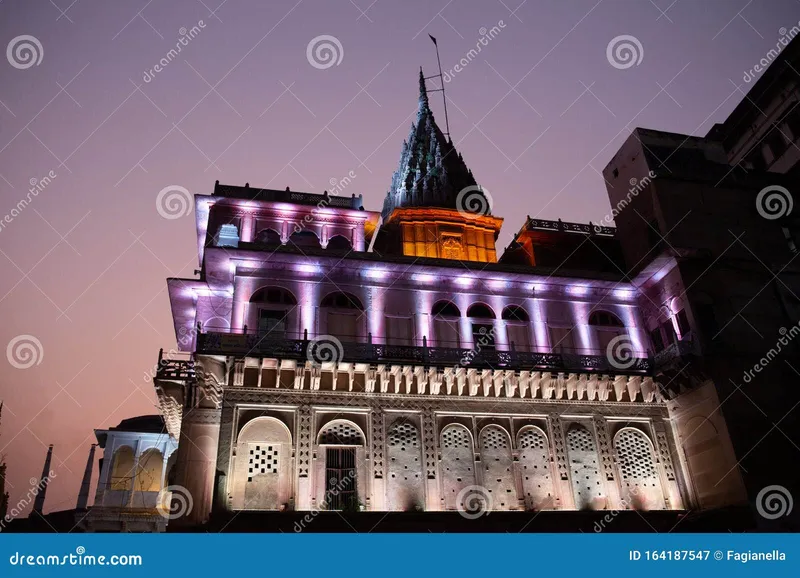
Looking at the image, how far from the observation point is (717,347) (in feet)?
88.9

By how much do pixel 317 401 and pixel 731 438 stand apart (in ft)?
52.0

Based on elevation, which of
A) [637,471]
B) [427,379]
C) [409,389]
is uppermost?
[427,379]

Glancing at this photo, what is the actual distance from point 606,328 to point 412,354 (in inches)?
385

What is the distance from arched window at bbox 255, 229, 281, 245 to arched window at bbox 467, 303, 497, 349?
10.1 metres

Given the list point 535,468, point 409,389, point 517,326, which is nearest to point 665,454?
point 535,468

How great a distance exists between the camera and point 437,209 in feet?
115

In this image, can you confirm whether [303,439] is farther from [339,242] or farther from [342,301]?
[339,242]

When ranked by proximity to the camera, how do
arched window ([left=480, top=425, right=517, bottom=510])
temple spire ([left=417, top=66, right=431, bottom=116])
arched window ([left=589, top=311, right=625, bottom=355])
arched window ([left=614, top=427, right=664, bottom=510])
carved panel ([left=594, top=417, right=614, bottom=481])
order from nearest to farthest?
arched window ([left=480, top=425, right=517, bottom=510]) < arched window ([left=614, top=427, right=664, bottom=510]) < carved panel ([left=594, top=417, right=614, bottom=481]) < arched window ([left=589, top=311, right=625, bottom=355]) < temple spire ([left=417, top=66, right=431, bottom=116])

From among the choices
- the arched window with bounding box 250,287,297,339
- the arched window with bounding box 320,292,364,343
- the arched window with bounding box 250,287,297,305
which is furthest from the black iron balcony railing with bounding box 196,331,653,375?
the arched window with bounding box 250,287,297,305

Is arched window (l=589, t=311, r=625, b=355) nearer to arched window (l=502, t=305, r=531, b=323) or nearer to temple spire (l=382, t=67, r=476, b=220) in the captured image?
arched window (l=502, t=305, r=531, b=323)

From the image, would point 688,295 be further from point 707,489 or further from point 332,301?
point 332,301

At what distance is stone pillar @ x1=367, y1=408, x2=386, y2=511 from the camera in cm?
2320

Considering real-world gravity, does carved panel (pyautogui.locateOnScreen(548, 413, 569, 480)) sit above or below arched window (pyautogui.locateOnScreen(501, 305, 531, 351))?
below

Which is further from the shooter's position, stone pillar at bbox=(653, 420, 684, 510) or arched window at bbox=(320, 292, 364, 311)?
arched window at bbox=(320, 292, 364, 311)
